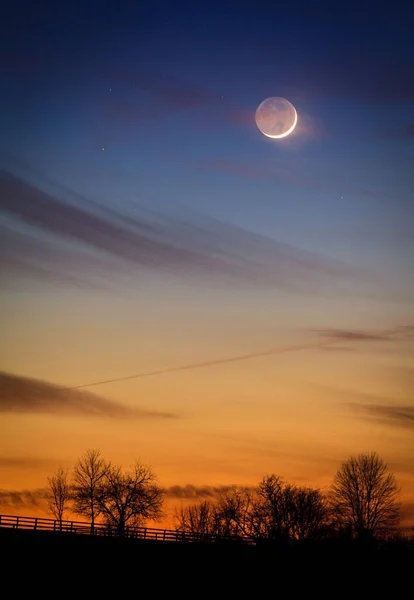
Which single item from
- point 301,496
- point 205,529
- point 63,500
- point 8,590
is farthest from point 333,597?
point 63,500

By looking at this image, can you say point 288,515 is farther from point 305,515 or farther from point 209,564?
point 209,564

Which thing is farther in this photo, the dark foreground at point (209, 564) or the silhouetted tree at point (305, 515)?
the silhouetted tree at point (305, 515)

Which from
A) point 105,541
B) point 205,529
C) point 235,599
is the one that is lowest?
point 235,599

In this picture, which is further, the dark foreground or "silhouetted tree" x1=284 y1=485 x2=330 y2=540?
"silhouetted tree" x1=284 y1=485 x2=330 y2=540

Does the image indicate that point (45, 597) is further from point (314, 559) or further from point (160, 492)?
point (160, 492)

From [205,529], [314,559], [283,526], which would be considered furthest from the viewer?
[205,529]

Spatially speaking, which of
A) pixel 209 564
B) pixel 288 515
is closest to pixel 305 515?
pixel 288 515

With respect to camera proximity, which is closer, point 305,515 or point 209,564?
point 209,564

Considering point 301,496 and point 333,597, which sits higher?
point 301,496

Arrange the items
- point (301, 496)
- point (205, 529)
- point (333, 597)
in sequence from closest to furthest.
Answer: point (333, 597) → point (301, 496) → point (205, 529)

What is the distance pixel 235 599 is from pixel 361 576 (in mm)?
12122

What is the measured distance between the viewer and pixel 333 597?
154ft

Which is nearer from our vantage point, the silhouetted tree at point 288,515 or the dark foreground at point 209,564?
the dark foreground at point 209,564

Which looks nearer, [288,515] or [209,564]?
[209,564]
